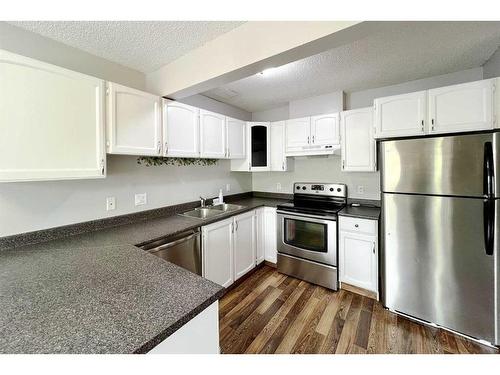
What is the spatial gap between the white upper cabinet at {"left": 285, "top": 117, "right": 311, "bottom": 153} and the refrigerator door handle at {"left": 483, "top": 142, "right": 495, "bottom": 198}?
1615 mm

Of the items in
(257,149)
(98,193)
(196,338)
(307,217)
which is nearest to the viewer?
(196,338)

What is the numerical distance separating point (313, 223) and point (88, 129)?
2288mm

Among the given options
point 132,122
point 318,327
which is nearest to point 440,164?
point 318,327

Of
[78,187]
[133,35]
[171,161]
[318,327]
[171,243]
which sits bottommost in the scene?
[318,327]

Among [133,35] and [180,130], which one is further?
[180,130]

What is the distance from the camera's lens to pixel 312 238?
98.7 inches

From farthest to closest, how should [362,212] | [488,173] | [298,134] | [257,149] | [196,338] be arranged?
[257,149]
[298,134]
[362,212]
[488,173]
[196,338]

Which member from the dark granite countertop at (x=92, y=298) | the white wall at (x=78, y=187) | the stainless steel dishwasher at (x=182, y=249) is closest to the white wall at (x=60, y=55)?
the white wall at (x=78, y=187)

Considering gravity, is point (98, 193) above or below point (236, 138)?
below

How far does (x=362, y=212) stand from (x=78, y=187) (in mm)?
2751

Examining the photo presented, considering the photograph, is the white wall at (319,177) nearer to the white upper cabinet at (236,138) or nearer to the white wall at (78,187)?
the white upper cabinet at (236,138)

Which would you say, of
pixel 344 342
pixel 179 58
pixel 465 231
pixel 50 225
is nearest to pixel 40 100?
pixel 50 225

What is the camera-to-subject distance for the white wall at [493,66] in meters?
1.77

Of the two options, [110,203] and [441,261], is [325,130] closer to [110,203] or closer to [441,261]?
[441,261]
